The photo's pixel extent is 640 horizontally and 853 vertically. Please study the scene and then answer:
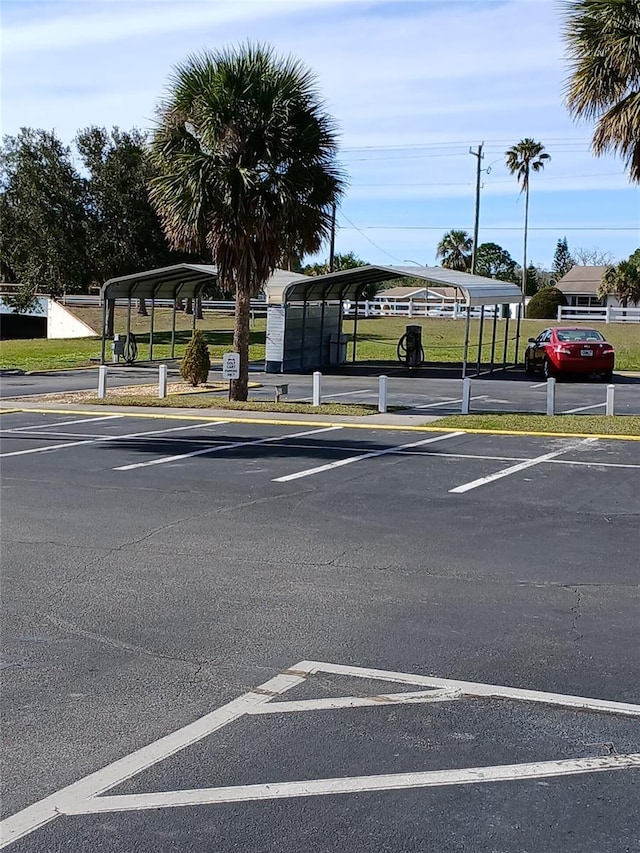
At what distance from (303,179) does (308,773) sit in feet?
58.1

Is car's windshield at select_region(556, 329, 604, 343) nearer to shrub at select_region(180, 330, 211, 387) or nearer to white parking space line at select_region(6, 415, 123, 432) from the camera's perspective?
shrub at select_region(180, 330, 211, 387)

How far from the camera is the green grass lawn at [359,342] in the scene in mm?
38775

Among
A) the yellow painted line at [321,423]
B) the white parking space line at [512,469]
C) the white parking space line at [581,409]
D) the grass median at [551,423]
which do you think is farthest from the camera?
the white parking space line at [581,409]

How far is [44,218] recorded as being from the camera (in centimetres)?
4947

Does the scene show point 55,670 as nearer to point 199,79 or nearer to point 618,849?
point 618,849

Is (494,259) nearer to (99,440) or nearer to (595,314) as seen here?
(595,314)

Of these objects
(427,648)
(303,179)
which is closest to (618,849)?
(427,648)

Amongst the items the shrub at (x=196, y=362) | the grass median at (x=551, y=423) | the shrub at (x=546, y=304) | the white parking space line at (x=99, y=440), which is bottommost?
the white parking space line at (x=99, y=440)

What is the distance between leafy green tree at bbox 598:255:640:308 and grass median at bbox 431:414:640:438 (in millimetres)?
44766

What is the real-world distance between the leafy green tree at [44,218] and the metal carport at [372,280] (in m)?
18.7

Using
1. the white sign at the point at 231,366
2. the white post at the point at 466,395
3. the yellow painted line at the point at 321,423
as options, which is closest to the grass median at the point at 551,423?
the yellow painted line at the point at 321,423

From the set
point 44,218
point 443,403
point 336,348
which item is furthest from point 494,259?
point 443,403

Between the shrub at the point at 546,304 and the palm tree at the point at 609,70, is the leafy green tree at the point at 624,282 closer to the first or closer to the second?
the shrub at the point at 546,304

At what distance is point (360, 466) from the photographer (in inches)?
546
